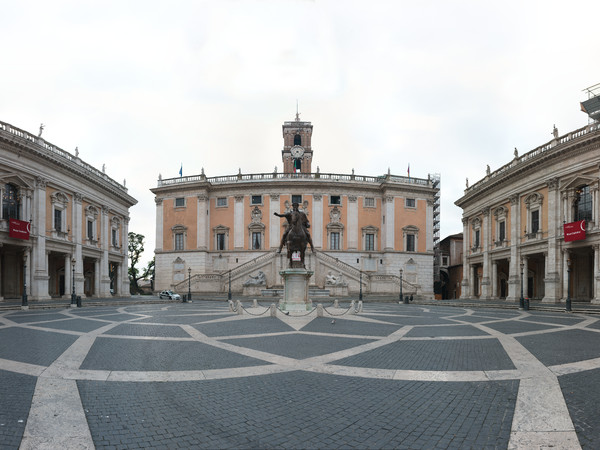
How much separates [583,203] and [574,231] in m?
3.18

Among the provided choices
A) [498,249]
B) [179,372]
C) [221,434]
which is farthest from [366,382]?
[498,249]

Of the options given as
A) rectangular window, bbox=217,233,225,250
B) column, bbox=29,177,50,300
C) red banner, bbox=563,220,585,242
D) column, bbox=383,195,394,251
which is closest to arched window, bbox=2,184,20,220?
column, bbox=29,177,50,300

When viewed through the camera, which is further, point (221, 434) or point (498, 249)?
point (498, 249)

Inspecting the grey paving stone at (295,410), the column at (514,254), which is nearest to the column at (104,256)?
the grey paving stone at (295,410)

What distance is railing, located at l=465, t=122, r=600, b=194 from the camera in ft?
89.1

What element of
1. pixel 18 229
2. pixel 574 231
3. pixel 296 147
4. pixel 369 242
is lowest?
pixel 369 242

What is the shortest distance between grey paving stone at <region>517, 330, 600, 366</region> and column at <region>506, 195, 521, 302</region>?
939 inches

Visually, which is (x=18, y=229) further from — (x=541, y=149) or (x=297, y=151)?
(x=297, y=151)

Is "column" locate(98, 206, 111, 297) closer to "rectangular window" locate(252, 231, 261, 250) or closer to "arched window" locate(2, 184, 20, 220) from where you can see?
"arched window" locate(2, 184, 20, 220)

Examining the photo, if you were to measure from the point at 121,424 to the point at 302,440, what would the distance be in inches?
90.7

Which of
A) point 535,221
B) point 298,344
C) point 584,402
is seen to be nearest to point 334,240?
point 535,221

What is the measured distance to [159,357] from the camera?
317 inches

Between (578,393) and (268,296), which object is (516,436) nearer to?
(578,393)

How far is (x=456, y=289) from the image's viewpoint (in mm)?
56406
